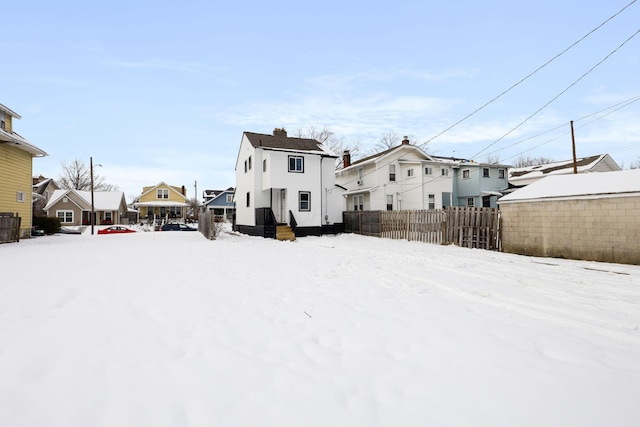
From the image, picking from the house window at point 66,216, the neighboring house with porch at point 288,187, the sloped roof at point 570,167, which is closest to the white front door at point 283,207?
the neighboring house with porch at point 288,187

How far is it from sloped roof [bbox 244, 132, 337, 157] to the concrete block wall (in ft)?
44.6

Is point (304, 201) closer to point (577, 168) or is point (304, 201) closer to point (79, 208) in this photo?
point (577, 168)

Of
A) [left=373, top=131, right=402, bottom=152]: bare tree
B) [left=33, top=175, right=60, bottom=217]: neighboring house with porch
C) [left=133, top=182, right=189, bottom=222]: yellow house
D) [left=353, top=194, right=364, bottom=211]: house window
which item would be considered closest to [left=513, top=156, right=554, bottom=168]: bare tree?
[left=373, top=131, right=402, bottom=152]: bare tree

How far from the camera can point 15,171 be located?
18172mm

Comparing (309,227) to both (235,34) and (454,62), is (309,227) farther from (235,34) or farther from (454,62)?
(454,62)

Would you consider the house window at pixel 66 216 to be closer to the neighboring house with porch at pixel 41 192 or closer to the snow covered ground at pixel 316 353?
the neighboring house with porch at pixel 41 192

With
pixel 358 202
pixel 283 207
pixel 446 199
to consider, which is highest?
pixel 446 199

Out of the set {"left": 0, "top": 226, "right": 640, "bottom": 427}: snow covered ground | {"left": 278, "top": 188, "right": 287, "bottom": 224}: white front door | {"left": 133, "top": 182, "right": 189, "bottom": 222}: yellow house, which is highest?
{"left": 133, "top": 182, "right": 189, "bottom": 222}: yellow house

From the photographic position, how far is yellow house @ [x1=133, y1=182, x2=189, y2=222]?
52969mm

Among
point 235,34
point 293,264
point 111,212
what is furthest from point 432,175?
point 111,212

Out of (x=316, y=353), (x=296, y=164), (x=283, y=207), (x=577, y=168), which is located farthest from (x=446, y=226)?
(x=577, y=168)

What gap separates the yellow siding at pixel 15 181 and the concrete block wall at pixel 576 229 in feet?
87.9

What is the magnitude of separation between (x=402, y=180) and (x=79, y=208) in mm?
46369

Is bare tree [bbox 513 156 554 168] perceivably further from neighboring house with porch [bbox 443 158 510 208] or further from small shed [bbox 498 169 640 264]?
small shed [bbox 498 169 640 264]
